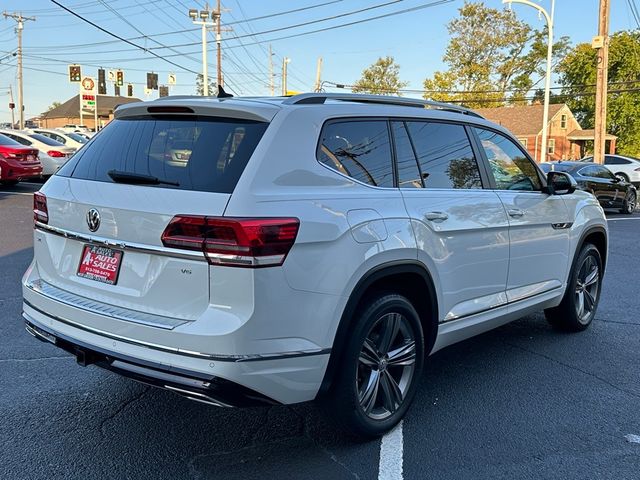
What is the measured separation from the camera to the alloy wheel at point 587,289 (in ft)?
18.4

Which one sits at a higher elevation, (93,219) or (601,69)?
(601,69)

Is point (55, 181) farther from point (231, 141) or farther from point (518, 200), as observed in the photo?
point (518, 200)

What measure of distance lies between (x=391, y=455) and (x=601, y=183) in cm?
1512

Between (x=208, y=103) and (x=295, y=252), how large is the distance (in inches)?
39.5

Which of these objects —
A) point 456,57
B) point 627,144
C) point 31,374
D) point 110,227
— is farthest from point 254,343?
point 456,57

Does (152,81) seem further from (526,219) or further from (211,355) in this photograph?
(211,355)

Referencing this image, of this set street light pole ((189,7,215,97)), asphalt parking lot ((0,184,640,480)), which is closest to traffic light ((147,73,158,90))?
street light pole ((189,7,215,97))

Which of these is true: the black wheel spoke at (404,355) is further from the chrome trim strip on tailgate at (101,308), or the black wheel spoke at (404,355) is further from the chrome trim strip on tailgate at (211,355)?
the chrome trim strip on tailgate at (101,308)

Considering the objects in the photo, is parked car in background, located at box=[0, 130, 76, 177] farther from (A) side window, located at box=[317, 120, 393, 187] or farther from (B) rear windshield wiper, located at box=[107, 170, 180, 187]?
(A) side window, located at box=[317, 120, 393, 187]

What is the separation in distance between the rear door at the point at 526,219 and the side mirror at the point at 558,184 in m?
0.05

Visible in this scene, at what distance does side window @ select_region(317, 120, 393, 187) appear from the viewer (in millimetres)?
3246

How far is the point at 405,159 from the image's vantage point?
147 inches

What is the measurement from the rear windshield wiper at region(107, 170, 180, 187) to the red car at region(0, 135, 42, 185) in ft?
48.7

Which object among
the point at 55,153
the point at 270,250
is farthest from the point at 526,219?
the point at 55,153
